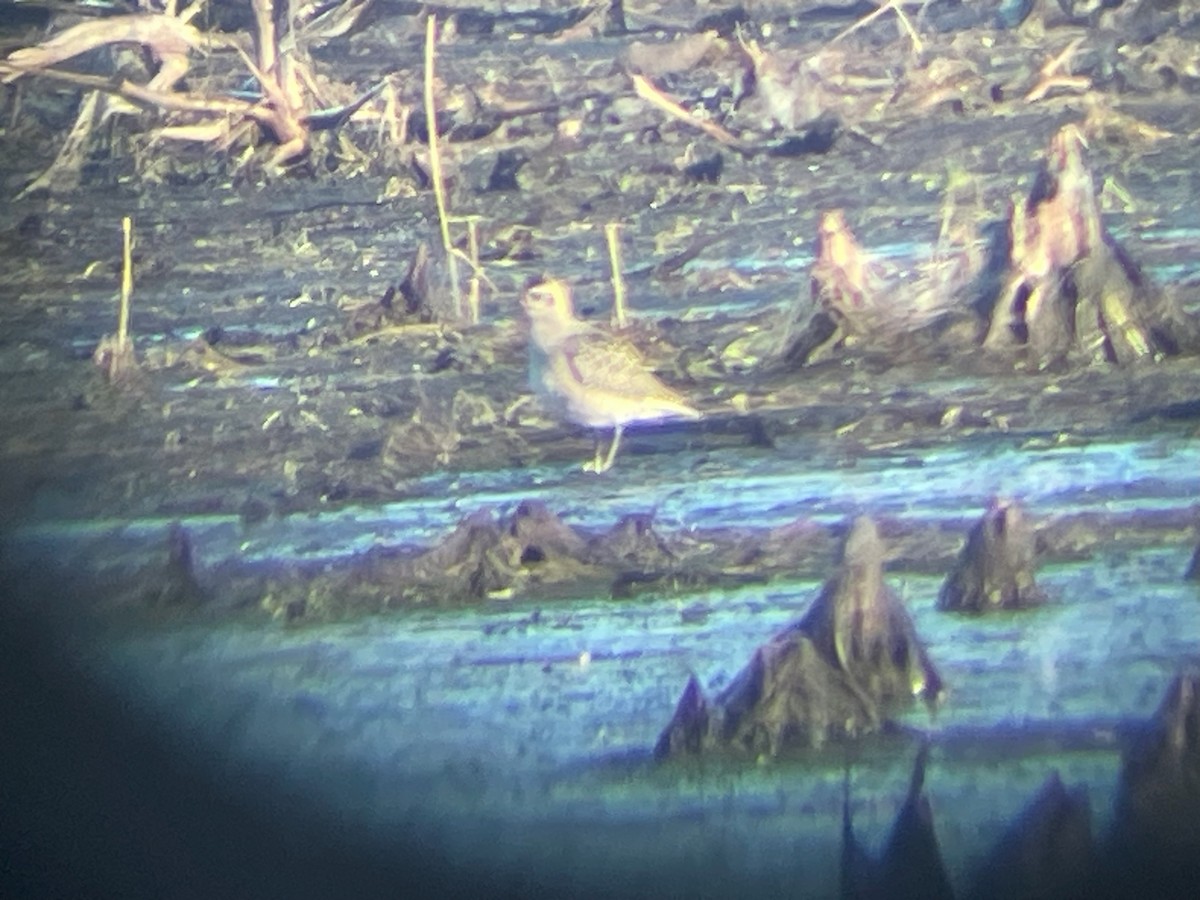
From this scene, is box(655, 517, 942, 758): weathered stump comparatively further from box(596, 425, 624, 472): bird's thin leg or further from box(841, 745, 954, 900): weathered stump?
box(596, 425, 624, 472): bird's thin leg

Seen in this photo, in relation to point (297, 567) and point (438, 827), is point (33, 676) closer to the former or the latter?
point (297, 567)

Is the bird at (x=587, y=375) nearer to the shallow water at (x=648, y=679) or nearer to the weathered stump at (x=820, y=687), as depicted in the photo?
the shallow water at (x=648, y=679)

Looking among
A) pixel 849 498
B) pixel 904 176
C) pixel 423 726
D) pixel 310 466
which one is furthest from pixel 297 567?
pixel 904 176

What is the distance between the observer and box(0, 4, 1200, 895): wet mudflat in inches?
80.7

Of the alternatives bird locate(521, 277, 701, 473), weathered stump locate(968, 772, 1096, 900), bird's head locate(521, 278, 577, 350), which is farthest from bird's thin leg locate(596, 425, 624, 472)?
weathered stump locate(968, 772, 1096, 900)

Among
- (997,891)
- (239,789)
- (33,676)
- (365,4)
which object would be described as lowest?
(997,891)

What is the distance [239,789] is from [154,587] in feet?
1.02

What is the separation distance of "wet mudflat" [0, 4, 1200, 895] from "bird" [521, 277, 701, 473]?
0.09 ft

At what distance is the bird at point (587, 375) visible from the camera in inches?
85.9

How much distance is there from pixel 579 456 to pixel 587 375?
12 centimetres

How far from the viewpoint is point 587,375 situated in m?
2.19

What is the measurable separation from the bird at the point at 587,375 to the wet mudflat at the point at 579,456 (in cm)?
3

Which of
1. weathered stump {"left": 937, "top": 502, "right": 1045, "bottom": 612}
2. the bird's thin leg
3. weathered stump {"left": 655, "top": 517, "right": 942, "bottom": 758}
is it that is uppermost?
the bird's thin leg

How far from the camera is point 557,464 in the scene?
7.13 ft
